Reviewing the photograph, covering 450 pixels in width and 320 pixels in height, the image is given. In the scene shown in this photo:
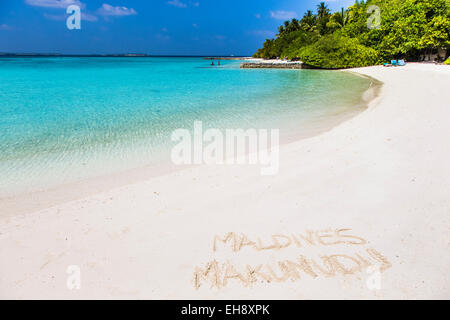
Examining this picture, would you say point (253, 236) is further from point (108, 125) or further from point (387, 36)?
point (387, 36)

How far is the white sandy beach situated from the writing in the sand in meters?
0.01

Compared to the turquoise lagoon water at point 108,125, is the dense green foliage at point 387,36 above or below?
above

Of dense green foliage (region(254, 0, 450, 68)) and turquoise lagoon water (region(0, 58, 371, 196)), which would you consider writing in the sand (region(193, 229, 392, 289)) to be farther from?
dense green foliage (region(254, 0, 450, 68))

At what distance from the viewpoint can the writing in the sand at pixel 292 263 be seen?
3.12m

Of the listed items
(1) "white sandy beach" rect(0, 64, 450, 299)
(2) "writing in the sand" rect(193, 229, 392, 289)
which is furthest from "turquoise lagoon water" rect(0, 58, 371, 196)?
(2) "writing in the sand" rect(193, 229, 392, 289)

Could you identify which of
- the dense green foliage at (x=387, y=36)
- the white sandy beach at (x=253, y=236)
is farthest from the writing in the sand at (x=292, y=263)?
the dense green foliage at (x=387, y=36)

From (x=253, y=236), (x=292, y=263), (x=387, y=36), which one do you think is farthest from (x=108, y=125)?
(x=387, y=36)

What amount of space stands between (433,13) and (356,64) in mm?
→ 12667

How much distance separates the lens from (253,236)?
3855 mm

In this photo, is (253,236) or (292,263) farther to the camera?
(253,236)

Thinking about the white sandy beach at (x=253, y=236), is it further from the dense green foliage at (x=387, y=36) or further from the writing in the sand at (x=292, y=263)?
the dense green foliage at (x=387, y=36)

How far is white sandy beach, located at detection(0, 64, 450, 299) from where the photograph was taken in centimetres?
303

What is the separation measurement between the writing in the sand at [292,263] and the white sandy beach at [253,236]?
0.05 ft

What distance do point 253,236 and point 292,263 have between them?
Result: 719mm
